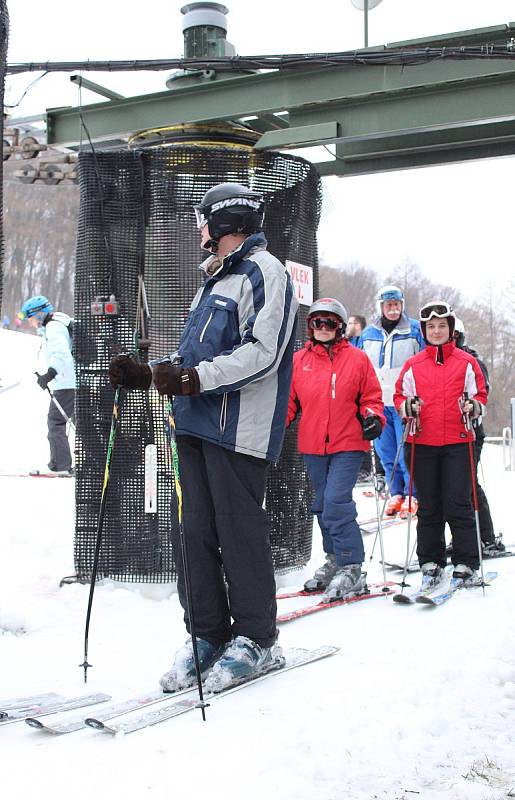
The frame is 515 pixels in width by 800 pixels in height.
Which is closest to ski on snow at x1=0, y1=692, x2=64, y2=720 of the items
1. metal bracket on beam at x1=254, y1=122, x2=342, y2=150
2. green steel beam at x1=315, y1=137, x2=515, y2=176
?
metal bracket on beam at x1=254, y1=122, x2=342, y2=150

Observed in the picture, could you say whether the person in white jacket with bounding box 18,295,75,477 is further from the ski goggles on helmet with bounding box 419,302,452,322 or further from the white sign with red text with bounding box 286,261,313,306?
the ski goggles on helmet with bounding box 419,302,452,322

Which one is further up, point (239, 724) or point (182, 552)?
point (182, 552)

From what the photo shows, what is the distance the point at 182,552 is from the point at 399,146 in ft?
15.0

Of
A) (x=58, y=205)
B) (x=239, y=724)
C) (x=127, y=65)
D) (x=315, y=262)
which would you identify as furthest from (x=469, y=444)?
(x=58, y=205)

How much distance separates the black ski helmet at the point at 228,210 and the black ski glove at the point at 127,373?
0.74m

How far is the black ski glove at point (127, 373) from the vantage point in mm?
3895

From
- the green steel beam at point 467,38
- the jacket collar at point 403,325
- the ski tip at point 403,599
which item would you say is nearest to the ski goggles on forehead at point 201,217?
the ski tip at point 403,599

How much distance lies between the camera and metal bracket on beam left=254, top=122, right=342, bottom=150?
6.36 meters

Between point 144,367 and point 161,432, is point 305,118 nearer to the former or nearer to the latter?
point 161,432

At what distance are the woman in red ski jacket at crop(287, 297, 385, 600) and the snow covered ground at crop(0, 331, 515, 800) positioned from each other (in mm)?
428

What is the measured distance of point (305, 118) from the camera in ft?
22.7

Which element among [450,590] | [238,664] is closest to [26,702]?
[238,664]

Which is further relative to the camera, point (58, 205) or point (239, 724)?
point (58, 205)

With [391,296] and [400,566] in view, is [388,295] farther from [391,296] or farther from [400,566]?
[400,566]
